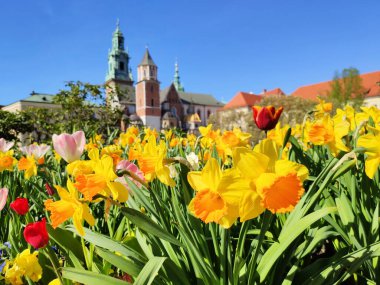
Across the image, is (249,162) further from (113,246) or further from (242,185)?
(113,246)

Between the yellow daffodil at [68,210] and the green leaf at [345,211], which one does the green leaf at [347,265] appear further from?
the yellow daffodil at [68,210]

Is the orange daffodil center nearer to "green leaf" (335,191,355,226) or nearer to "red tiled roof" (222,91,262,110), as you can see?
"green leaf" (335,191,355,226)

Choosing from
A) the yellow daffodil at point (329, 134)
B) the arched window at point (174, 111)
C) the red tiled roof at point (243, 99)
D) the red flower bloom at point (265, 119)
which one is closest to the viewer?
the yellow daffodil at point (329, 134)

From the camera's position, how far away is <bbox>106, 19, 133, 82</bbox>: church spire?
63.2 metres

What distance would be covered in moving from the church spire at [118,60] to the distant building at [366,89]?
3304 cm

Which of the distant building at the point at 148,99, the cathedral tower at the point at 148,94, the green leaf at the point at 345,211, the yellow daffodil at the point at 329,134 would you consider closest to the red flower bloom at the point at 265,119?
the yellow daffodil at the point at 329,134

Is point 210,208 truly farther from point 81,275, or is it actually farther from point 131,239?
point 131,239

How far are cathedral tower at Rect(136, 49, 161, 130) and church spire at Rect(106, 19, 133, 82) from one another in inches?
342

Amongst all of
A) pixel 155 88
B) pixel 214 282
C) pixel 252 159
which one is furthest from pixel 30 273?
pixel 155 88

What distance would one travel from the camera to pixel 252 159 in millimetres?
629

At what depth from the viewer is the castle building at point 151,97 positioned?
177ft

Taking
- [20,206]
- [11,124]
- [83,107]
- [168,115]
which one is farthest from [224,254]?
[168,115]

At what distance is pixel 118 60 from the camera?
63.4 m

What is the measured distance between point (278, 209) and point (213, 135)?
148cm
